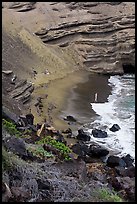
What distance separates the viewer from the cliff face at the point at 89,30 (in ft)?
141

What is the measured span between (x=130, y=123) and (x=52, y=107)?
4.78 m

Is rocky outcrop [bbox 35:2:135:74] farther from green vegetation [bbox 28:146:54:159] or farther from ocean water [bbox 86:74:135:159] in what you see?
green vegetation [bbox 28:146:54:159]

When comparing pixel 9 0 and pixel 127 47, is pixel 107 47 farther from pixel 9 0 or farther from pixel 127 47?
pixel 9 0

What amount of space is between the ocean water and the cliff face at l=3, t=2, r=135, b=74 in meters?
5.73

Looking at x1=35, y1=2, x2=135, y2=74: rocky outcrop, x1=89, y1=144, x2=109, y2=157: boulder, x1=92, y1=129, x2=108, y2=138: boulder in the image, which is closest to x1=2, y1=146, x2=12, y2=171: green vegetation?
x1=89, y1=144, x2=109, y2=157: boulder

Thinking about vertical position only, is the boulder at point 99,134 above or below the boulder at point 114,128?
above

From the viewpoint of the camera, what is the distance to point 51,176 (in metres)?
10.4

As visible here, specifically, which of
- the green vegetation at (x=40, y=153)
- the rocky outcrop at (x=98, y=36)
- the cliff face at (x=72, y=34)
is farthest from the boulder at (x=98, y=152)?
the rocky outcrop at (x=98, y=36)

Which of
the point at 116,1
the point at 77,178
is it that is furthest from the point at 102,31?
the point at 77,178

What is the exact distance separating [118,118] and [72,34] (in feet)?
65.4

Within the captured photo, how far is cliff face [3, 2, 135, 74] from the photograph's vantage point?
42.9 meters

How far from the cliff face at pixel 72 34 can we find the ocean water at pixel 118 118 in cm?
566

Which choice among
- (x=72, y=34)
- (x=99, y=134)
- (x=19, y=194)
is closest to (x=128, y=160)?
(x=99, y=134)

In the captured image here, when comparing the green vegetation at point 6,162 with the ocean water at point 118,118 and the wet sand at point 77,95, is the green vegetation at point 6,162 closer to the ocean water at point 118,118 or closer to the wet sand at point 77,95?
the ocean water at point 118,118
